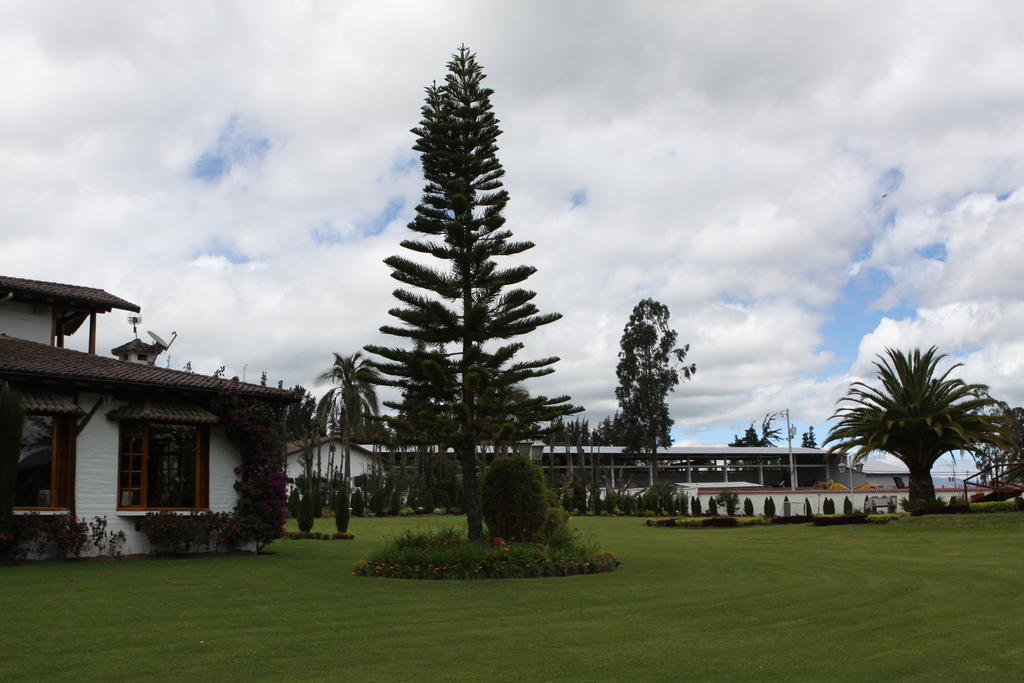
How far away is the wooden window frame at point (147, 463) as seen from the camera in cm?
1496

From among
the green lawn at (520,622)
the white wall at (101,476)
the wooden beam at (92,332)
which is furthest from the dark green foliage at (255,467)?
the wooden beam at (92,332)

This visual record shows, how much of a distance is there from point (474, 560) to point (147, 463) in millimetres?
6672

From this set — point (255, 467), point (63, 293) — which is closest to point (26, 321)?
point (63, 293)

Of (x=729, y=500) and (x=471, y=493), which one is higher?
(x=471, y=493)

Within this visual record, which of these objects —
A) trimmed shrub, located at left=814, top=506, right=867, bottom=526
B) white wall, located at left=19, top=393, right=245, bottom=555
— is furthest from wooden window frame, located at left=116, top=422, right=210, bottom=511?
trimmed shrub, located at left=814, top=506, right=867, bottom=526

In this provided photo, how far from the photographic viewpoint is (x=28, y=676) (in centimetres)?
575

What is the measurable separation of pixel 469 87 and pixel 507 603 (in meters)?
10.6

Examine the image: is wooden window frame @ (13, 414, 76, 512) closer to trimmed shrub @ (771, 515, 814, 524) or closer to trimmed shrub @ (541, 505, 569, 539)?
trimmed shrub @ (541, 505, 569, 539)

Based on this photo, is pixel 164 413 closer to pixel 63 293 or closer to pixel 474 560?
pixel 63 293

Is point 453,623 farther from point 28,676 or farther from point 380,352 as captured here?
point 380,352

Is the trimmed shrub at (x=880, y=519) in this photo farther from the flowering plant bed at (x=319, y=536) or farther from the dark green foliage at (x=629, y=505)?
the flowering plant bed at (x=319, y=536)

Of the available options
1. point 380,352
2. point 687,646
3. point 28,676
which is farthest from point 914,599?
point 380,352

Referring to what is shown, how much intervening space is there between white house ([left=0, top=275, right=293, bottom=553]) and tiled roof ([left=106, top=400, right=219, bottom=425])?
2cm

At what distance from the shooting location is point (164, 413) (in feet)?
49.1
